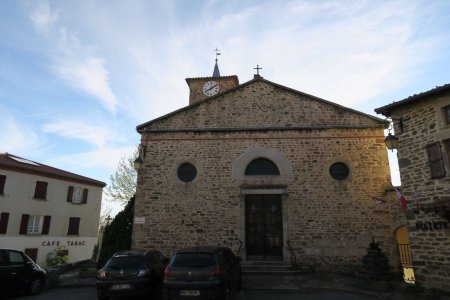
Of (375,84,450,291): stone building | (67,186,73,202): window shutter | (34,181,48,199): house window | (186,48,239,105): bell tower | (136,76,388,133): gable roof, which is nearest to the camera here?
(375,84,450,291): stone building

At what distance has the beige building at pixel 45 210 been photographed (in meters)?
20.1

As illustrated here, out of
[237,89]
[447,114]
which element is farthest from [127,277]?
[447,114]

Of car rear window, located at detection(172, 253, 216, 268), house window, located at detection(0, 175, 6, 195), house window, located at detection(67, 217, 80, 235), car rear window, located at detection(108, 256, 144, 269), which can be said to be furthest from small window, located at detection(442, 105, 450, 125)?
house window, located at detection(67, 217, 80, 235)

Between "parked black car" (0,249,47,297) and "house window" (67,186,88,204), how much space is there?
15038mm

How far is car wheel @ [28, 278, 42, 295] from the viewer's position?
948 centimetres

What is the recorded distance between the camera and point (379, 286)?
368 inches

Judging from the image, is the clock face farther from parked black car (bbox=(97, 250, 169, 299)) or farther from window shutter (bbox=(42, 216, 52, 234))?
parked black car (bbox=(97, 250, 169, 299))

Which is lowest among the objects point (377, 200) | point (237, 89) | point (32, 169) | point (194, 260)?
point (194, 260)

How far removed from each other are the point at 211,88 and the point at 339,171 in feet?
42.1

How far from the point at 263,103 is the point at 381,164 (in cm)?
535

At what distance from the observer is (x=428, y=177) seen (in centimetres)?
909

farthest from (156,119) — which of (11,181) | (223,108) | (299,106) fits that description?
(11,181)

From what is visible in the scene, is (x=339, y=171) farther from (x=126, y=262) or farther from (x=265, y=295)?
(x=126, y=262)

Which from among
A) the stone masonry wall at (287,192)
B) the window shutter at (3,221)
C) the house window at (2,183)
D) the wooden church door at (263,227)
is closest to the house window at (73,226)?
the window shutter at (3,221)
